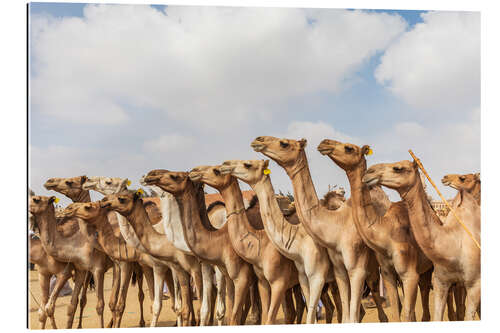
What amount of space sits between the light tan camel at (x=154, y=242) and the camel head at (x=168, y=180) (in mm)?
807

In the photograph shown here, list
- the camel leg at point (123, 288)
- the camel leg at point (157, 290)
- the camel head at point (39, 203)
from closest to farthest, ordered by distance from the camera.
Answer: the camel leg at point (157, 290) → the camel head at point (39, 203) → the camel leg at point (123, 288)

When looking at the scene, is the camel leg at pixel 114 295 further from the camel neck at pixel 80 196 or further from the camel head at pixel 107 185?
the camel head at pixel 107 185

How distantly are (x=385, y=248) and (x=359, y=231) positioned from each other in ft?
1.27

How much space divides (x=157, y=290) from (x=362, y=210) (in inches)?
147

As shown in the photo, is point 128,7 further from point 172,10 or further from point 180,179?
point 180,179

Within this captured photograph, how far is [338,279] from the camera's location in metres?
8.66

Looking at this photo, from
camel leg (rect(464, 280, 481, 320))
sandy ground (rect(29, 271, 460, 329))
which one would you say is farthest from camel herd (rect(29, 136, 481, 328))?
sandy ground (rect(29, 271, 460, 329))

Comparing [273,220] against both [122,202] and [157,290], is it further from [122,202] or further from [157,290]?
[157,290]

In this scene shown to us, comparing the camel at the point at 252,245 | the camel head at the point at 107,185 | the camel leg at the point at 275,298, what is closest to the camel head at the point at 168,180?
the camel at the point at 252,245

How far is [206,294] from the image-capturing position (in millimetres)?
9688

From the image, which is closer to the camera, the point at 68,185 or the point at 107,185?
the point at 107,185

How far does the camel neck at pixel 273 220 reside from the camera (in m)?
8.67

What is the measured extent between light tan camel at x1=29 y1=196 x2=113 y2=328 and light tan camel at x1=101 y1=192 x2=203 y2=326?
3.71 ft

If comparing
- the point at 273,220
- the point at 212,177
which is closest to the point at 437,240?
the point at 273,220
